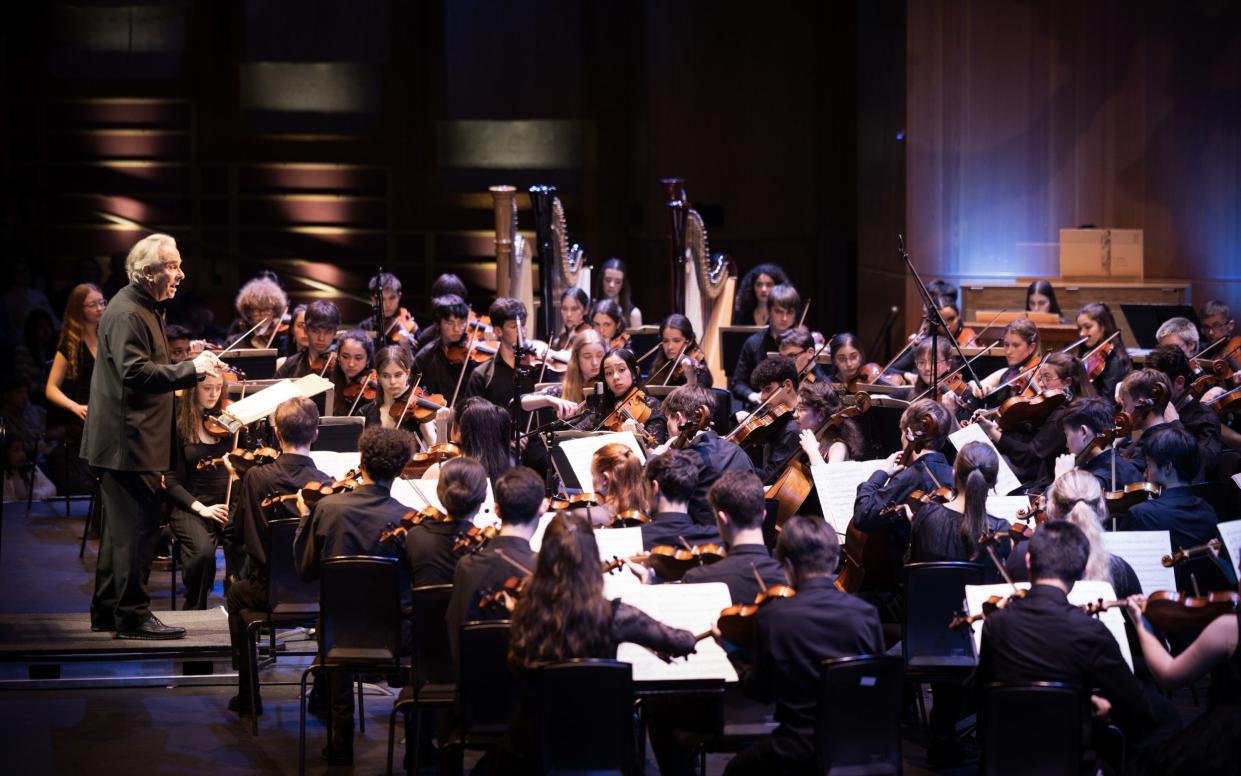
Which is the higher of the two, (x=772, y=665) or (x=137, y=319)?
(x=137, y=319)

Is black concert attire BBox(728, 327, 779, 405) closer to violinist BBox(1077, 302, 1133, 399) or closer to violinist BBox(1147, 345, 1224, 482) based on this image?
violinist BBox(1077, 302, 1133, 399)

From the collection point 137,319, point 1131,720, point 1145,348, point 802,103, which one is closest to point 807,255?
point 802,103

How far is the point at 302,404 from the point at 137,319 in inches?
27.7

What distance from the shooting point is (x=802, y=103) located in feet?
48.0

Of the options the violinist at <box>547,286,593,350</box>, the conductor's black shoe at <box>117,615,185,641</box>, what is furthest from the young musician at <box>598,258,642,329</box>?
the conductor's black shoe at <box>117,615,185,641</box>

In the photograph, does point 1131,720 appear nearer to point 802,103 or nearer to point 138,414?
point 138,414

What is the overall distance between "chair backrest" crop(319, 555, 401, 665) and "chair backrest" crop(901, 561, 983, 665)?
5.60 feet

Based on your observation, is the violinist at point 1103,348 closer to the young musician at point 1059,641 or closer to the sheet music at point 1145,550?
the sheet music at point 1145,550

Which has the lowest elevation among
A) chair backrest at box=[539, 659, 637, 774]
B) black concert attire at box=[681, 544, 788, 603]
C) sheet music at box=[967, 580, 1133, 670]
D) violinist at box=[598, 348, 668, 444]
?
chair backrest at box=[539, 659, 637, 774]

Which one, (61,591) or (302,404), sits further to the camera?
(61,591)

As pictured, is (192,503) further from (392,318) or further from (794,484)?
(392,318)

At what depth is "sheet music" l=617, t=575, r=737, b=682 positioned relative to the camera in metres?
4.46

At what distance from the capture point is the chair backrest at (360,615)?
5.24 m

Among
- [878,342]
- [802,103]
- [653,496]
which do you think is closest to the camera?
[653,496]
